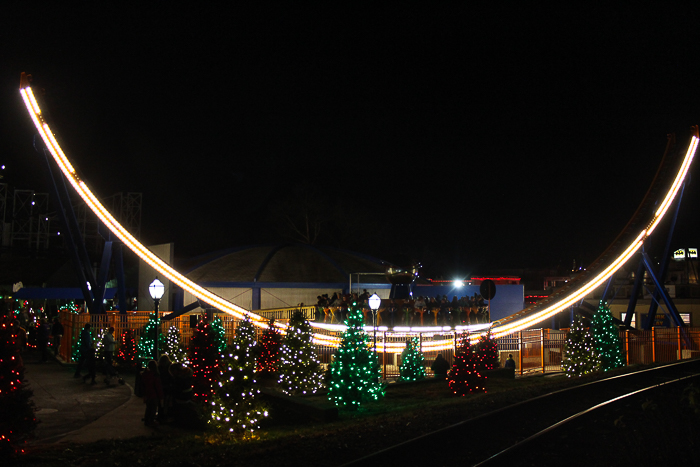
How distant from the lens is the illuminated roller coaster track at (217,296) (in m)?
18.2

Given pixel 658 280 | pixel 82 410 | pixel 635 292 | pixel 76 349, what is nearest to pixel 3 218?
pixel 76 349

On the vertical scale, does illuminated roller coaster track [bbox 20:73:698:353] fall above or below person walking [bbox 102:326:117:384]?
above

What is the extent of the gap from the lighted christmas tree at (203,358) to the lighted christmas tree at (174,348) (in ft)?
8.39

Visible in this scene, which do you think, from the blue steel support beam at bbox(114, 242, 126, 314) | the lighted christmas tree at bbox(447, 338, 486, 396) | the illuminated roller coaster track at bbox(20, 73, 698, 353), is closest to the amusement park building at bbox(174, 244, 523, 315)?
the illuminated roller coaster track at bbox(20, 73, 698, 353)

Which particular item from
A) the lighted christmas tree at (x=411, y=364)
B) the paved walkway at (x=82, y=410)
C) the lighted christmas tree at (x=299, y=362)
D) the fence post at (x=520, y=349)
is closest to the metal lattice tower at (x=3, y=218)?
the paved walkway at (x=82, y=410)

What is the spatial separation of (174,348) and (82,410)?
209 inches

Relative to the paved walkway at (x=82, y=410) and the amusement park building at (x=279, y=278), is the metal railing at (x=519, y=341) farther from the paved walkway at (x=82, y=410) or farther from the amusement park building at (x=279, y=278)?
the amusement park building at (x=279, y=278)

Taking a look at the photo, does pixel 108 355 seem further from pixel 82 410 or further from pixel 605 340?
pixel 605 340

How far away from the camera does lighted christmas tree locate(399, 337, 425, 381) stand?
16.9 m

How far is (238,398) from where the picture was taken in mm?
9047

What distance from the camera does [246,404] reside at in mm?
9070

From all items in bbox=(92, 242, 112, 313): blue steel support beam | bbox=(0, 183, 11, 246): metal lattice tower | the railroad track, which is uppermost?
bbox=(0, 183, 11, 246): metal lattice tower

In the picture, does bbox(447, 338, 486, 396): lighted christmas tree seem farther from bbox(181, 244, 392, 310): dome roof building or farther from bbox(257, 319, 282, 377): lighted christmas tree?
bbox(181, 244, 392, 310): dome roof building

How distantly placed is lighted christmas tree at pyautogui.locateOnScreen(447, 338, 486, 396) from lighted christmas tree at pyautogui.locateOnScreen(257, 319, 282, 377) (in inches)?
193
